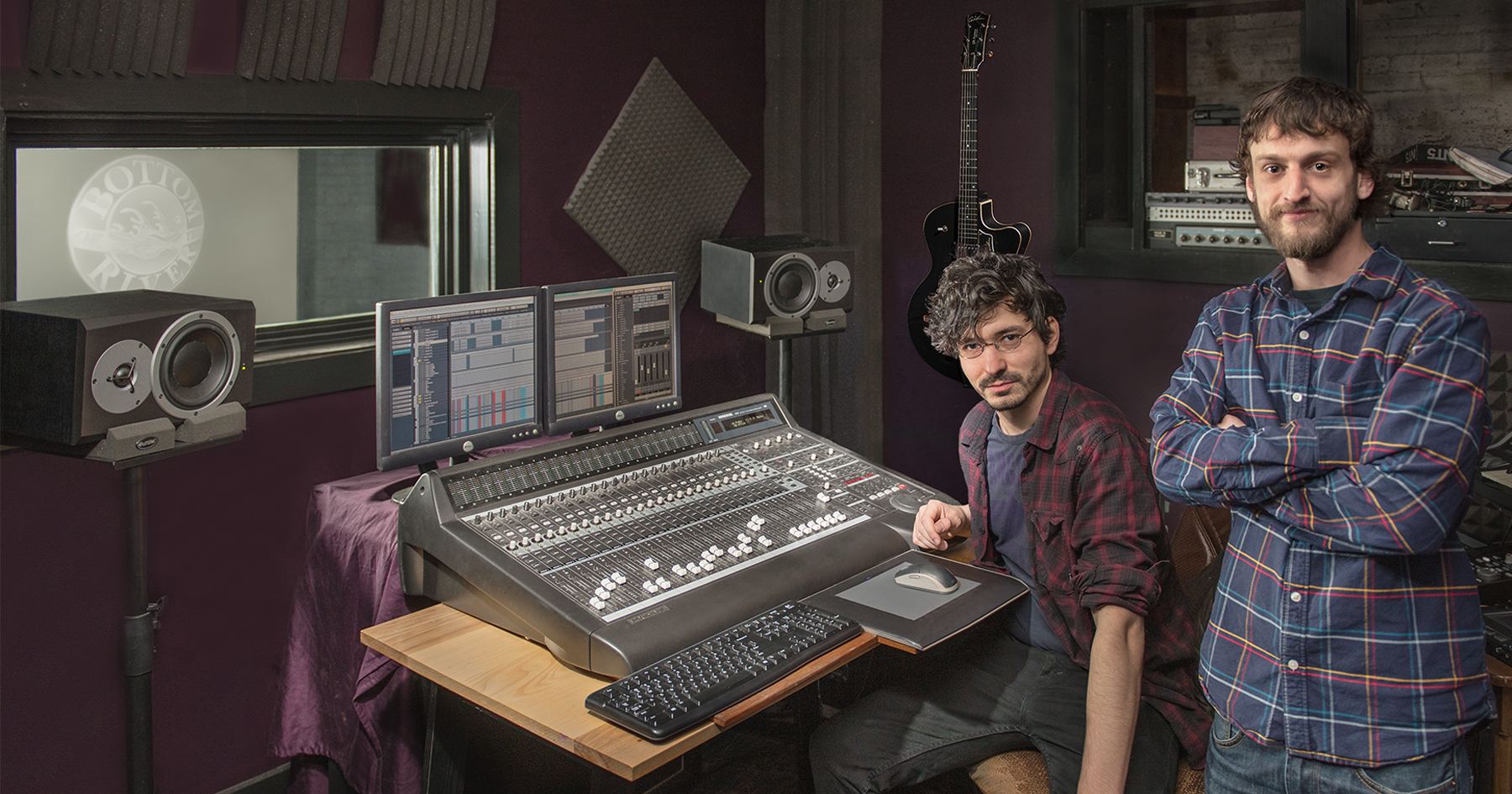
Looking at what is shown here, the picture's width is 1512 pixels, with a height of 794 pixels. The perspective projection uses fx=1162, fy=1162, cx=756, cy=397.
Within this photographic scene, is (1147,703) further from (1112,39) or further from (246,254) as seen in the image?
(1112,39)

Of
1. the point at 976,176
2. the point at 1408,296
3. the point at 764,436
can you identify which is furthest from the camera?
the point at 976,176

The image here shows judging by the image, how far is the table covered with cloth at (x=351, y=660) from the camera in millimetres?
2203

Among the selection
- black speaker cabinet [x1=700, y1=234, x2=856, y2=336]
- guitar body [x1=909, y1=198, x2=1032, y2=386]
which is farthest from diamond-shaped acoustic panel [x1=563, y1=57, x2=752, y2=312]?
guitar body [x1=909, y1=198, x2=1032, y2=386]

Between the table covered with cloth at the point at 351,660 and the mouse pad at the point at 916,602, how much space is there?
79 centimetres

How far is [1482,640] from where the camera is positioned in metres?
1.58

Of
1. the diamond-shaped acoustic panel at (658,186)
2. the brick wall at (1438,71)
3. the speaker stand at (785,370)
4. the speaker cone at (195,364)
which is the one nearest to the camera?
the speaker cone at (195,364)

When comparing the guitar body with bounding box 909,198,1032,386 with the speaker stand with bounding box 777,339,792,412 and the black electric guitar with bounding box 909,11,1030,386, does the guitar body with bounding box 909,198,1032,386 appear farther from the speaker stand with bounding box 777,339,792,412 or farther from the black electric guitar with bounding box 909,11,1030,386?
the speaker stand with bounding box 777,339,792,412

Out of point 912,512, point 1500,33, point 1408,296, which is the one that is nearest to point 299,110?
point 912,512

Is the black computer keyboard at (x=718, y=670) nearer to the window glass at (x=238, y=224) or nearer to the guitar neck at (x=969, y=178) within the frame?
the window glass at (x=238, y=224)

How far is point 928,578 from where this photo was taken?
206cm

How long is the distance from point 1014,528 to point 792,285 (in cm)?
116

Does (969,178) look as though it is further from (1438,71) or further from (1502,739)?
(1502,739)

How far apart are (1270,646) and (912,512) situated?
0.83 meters

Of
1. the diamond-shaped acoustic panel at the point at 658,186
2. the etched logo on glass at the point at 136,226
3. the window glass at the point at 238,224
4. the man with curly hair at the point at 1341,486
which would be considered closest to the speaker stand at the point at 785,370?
the diamond-shaped acoustic panel at the point at 658,186
